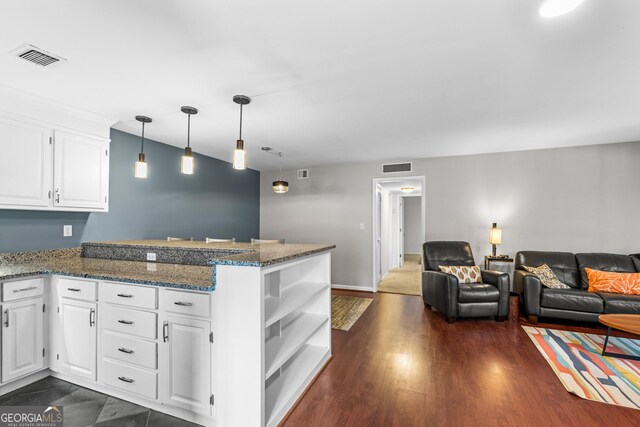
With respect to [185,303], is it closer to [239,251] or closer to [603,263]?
[239,251]

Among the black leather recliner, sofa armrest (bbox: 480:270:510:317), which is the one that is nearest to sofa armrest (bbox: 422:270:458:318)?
the black leather recliner

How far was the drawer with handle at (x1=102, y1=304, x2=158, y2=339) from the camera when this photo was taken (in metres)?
1.99

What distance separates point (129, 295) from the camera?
2055mm

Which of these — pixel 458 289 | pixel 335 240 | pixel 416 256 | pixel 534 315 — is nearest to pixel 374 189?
pixel 335 240

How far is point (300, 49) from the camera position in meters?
1.95

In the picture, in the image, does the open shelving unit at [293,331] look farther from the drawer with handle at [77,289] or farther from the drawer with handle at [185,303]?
the drawer with handle at [77,289]

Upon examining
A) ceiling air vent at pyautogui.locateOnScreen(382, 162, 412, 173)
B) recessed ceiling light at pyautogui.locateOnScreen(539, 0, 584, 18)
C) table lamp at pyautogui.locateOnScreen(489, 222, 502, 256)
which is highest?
recessed ceiling light at pyautogui.locateOnScreen(539, 0, 584, 18)

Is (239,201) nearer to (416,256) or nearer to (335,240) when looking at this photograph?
(335,240)

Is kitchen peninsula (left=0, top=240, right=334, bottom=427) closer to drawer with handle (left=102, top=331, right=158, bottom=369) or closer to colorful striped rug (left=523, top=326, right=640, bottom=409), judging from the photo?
drawer with handle (left=102, top=331, right=158, bottom=369)

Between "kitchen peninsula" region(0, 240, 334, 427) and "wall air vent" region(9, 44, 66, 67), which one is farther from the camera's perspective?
"wall air vent" region(9, 44, 66, 67)

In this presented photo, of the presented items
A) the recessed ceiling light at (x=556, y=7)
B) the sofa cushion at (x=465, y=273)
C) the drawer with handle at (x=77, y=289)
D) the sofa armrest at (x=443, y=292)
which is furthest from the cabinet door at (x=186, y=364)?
the sofa cushion at (x=465, y=273)

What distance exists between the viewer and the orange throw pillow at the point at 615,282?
140 inches

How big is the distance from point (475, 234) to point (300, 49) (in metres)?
4.32

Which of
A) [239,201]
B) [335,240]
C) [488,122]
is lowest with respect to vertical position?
[335,240]
